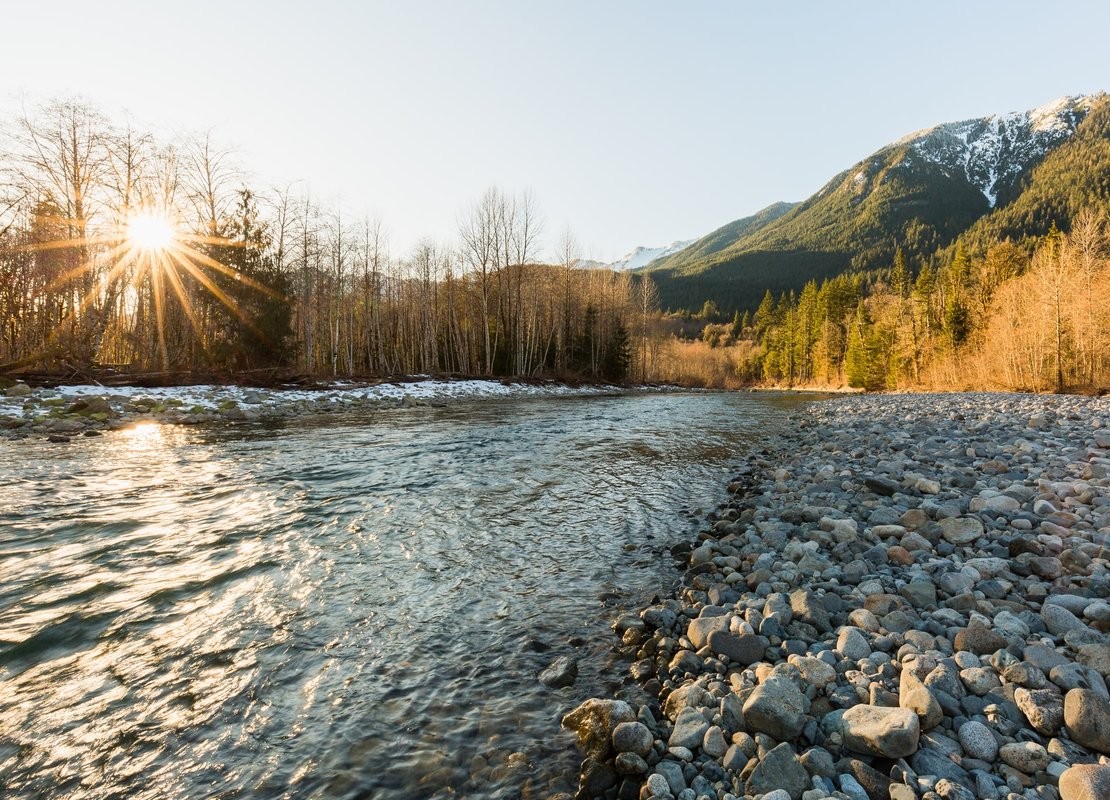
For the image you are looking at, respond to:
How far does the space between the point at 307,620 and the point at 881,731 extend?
143 inches

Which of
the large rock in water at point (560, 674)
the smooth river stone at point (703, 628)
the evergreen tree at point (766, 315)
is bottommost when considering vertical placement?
the large rock in water at point (560, 674)

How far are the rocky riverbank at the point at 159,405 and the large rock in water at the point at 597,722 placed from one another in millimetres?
12488

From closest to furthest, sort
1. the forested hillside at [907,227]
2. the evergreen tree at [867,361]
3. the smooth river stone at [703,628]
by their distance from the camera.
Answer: the smooth river stone at [703,628] → the evergreen tree at [867,361] → the forested hillside at [907,227]

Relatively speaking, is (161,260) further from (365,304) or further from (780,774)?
(780,774)

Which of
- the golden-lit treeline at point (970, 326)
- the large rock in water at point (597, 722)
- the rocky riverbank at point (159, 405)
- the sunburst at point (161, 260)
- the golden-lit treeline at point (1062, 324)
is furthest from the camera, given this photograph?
the golden-lit treeline at point (970, 326)

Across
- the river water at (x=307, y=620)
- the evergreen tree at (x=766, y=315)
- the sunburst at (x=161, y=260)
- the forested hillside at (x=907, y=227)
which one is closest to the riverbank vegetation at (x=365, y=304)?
the sunburst at (x=161, y=260)

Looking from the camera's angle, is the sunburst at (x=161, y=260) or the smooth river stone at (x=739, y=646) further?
the sunburst at (x=161, y=260)

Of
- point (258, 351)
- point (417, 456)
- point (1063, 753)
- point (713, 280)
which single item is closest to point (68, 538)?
point (417, 456)

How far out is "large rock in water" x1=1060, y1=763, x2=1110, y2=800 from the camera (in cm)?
176

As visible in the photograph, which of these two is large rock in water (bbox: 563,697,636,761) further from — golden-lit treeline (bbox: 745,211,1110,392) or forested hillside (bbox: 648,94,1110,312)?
forested hillside (bbox: 648,94,1110,312)

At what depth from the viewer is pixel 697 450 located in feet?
36.7

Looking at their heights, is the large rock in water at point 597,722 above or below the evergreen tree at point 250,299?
below

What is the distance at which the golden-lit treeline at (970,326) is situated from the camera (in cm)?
2711

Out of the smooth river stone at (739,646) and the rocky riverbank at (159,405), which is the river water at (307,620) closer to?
the smooth river stone at (739,646)
